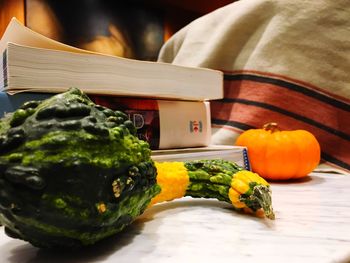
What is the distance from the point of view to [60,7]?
187 centimetres

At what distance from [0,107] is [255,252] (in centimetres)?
38

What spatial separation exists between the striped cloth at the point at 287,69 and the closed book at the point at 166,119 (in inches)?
12.4

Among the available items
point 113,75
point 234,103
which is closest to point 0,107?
point 113,75

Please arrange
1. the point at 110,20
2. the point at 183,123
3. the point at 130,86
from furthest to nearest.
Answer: the point at 110,20, the point at 183,123, the point at 130,86

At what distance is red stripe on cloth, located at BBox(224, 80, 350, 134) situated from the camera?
100cm

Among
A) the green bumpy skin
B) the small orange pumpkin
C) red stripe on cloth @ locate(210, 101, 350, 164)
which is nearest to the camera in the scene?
the green bumpy skin

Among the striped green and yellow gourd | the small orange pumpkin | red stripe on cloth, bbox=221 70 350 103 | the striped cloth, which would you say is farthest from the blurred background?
the striped green and yellow gourd

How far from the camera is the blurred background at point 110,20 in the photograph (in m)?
1.81

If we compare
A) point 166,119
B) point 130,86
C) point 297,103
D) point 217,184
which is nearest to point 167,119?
point 166,119

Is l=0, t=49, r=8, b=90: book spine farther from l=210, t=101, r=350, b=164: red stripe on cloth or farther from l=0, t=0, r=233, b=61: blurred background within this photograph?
l=0, t=0, r=233, b=61: blurred background

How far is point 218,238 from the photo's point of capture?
40cm

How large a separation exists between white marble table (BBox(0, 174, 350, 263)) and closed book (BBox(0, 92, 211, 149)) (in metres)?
0.17

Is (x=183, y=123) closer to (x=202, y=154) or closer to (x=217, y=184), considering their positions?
(x=202, y=154)

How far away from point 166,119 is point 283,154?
0.95 ft
